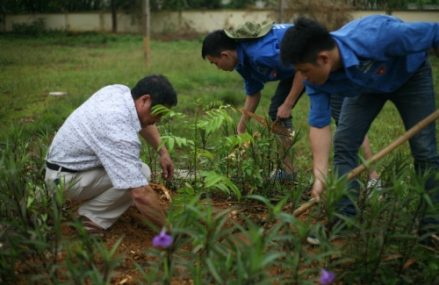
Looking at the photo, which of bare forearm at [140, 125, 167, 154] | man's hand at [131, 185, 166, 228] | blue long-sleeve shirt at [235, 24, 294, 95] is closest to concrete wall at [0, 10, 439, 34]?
blue long-sleeve shirt at [235, 24, 294, 95]

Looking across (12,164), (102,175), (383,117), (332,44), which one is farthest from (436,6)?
(12,164)

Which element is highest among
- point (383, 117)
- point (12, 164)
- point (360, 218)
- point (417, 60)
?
point (417, 60)

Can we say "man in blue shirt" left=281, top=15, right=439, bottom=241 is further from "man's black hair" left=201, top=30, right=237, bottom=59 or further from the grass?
"man's black hair" left=201, top=30, right=237, bottom=59

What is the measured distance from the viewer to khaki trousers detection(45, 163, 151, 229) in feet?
9.52

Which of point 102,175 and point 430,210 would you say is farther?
point 102,175

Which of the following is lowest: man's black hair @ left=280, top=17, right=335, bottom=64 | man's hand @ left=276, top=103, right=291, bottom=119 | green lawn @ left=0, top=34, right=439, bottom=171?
green lawn @ left=0, top=34, right=439, bottom=171

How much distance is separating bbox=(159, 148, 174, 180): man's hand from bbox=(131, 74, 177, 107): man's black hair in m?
0.58

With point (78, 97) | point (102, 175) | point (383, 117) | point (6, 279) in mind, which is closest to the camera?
point (6, 279)

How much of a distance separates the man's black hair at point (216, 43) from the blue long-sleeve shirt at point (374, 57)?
98 centimetres

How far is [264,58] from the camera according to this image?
3611mm

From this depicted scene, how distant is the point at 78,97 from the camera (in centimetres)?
791

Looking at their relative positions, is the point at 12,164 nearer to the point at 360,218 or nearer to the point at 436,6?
the point at 360,218

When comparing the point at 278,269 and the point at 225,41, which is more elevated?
the point at 225,41

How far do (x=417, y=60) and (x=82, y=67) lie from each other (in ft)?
33.1
